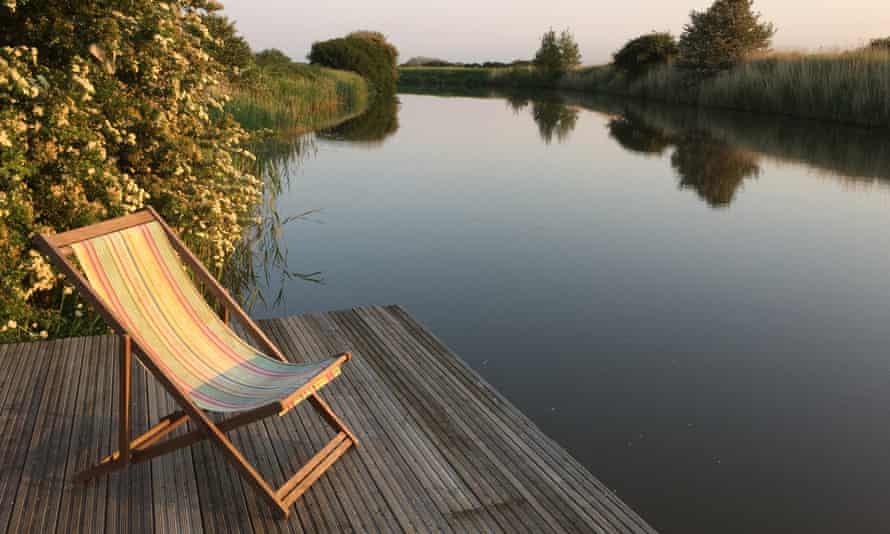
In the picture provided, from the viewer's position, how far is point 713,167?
1519 cm

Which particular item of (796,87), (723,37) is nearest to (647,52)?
(723,37)

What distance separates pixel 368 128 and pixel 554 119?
25.3 ft

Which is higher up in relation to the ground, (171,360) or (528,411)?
(171,360)

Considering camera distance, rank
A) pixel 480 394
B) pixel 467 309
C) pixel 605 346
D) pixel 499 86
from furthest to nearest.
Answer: pixel 499 86, pixel 467 309, pixel 605 346, pixel 480 394

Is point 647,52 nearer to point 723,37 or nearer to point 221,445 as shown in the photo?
point 723,37

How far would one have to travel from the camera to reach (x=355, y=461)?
3309mm

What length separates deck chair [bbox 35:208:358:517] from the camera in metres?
2.78

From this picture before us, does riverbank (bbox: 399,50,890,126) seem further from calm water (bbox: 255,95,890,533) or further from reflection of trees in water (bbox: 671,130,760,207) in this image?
calm water (bbox: 255,95,890,533)

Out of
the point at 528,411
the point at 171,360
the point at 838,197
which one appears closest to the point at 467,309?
the point at 528,411

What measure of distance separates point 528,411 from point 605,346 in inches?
53.6

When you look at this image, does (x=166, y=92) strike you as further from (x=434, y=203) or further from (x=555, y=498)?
(x=434, y=203)

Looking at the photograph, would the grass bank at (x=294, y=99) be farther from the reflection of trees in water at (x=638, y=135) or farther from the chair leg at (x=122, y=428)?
the reflection of trees in water at (x=638, y=135)

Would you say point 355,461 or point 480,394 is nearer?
point 355,461

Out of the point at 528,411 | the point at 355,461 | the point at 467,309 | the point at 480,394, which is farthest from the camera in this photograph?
the point at 467,309
